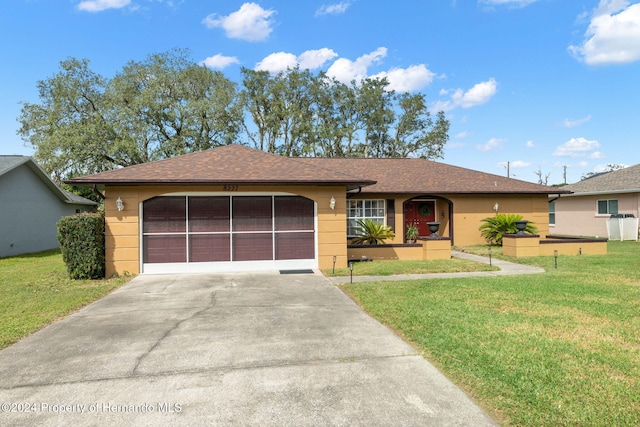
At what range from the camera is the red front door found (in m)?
16.7

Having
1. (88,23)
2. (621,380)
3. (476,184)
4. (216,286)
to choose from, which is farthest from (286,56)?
(621,380)

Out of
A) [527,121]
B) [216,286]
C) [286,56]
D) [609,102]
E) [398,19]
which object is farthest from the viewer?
[286,56]

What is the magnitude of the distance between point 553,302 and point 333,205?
20.4ft

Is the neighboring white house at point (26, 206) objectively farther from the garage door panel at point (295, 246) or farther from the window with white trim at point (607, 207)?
the window with white trim at point (607, 207)

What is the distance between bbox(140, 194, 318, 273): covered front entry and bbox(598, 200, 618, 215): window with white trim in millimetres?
19049

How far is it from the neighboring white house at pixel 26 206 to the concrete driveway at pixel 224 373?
45.6ft

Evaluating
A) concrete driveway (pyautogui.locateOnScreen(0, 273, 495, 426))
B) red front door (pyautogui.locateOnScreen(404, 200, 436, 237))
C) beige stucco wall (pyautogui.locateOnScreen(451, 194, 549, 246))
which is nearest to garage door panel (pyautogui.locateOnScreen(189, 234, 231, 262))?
concrete driveway (pyautogui.locateOnScreen(0, 273, 495, 426))

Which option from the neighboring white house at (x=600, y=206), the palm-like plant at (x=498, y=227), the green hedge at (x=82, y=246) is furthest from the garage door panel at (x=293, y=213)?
the neighboring white house at (x=600, y=206)

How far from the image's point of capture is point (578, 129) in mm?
29016

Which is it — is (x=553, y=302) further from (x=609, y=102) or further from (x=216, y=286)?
(x=609, y=102)

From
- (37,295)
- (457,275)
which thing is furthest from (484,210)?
(37,295)

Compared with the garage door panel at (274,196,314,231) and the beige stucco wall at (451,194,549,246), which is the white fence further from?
the garage door panel at (274,196,314,231)

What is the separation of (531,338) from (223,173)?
28.4ft

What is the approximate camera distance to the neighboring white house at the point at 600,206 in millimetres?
18297
